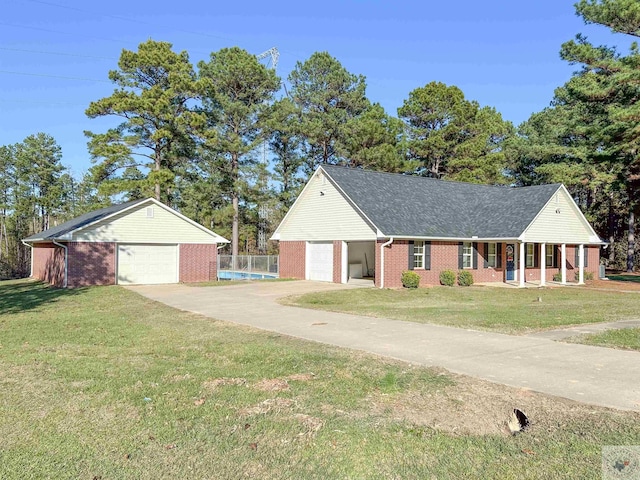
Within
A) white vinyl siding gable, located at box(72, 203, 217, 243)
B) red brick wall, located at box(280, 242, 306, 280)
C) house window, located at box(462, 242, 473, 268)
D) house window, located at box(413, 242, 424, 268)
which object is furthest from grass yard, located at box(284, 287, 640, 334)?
white vinyl siding gable, located at box(72, 203, 217, 243)

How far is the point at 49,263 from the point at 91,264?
4485 millimetres

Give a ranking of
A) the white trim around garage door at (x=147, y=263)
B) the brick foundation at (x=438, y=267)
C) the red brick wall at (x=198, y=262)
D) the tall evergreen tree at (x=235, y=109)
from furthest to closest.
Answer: the tall evergreen tree at (x=235, y=109), the red brick wall at (x=198, y=262), the white trim around garage door at (x=147, y=263), the brick foundation at (x=438, y=267)

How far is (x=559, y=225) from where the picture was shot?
1012 inches

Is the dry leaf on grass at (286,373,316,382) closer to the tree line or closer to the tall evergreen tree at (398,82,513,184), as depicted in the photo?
the tree line

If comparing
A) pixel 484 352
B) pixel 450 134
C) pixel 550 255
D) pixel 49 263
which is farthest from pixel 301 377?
pixel 450 134

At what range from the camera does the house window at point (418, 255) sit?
22734 millimetres

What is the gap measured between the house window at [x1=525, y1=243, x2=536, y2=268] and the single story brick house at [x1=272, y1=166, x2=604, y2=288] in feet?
0.19

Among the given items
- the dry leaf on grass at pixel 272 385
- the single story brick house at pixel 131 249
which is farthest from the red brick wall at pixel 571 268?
the dry leaf on grass at pixel 272 385

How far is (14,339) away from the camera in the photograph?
8969 millimetres

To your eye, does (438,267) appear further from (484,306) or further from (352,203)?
(484,306)

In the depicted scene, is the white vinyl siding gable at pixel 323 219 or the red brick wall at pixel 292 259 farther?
the red brick wall at pixel 292 259

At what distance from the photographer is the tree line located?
3369 centimetres

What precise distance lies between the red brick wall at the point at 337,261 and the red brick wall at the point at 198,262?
22.3 ft

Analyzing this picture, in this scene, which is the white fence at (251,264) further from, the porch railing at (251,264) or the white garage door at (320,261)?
the white garage door at (320,261)
